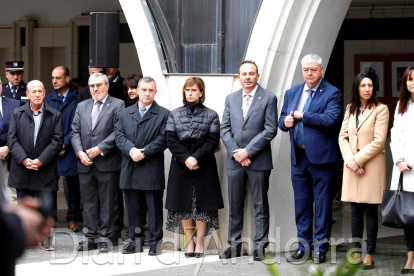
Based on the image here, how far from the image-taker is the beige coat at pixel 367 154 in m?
6.73

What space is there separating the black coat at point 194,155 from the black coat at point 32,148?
1.42 metres

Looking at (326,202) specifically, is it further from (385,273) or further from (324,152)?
(385,273)

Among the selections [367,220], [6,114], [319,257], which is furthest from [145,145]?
[367,220]

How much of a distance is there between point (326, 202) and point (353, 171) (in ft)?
1.35

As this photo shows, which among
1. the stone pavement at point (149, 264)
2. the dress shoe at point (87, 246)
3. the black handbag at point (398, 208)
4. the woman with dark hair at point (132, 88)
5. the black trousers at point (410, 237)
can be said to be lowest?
the stone pavement at point (149, 264)

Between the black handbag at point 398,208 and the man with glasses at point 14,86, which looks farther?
the man with glasses at point 14,86

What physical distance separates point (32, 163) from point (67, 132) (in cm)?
111

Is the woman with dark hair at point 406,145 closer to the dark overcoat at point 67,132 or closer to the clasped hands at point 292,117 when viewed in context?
the clasped hands at point 292,117

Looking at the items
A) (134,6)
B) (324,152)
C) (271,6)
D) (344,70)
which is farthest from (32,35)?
(324,152)

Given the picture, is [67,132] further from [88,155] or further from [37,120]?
[88,155]

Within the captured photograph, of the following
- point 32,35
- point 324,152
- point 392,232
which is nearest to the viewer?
point 324,152

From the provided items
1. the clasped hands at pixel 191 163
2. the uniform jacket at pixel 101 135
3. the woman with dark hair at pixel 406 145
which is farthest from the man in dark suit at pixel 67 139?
the woman with dark hair at pixel 406 145

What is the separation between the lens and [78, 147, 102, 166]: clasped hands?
776 cm

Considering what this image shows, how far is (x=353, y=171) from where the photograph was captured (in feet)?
22.3
